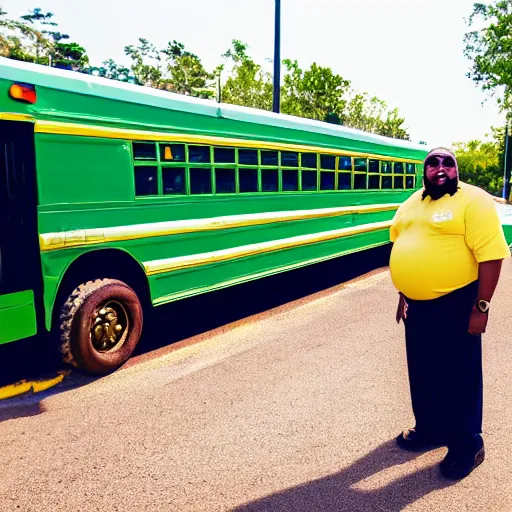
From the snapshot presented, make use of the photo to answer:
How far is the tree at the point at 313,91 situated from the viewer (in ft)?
125

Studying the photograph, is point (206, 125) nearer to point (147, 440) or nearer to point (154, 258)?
point (154, 258)

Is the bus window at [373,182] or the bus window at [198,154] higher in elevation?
the bus window at [198,154]

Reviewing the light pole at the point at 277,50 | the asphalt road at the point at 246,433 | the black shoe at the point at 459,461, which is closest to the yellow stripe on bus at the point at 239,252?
the asphalt road at the point at 246,433

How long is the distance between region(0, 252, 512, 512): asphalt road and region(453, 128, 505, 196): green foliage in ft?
184

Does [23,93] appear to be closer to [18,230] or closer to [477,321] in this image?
[18,230]

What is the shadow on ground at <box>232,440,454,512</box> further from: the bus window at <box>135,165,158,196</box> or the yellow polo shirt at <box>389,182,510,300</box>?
the bus window at <box>135,165,158,196</box>

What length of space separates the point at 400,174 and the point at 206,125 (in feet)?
22.9

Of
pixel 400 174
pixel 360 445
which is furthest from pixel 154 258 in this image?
pixel 400 174

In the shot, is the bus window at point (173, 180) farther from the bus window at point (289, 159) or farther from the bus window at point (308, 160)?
the bus window at point (308, 160)

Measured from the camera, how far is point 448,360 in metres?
3.30

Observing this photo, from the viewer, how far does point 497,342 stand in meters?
6.00

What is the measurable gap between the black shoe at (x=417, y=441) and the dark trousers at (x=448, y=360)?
17cm

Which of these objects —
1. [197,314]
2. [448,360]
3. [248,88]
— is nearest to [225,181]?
[197,314]

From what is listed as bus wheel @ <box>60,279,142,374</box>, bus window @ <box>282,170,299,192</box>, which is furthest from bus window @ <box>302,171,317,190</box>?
bus wheel @ <box>60,279,142,374</box>
